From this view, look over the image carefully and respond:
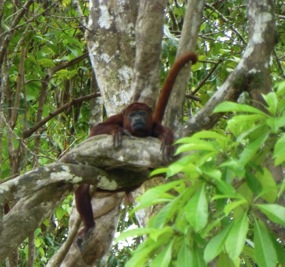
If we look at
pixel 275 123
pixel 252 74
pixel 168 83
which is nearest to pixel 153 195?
pixel 275 123

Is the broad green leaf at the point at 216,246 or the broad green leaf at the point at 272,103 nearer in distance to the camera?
the broad green leaf at the point at 216,246

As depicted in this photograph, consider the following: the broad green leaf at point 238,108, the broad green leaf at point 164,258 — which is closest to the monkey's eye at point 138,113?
the broad green leaf at point 238,108

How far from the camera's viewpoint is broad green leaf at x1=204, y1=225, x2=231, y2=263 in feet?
6.12

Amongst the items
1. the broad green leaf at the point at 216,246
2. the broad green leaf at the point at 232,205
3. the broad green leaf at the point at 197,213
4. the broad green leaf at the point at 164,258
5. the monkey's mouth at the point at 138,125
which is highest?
the broad green leaf at the point at 232,205

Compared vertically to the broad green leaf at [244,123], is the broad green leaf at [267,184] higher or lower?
lower

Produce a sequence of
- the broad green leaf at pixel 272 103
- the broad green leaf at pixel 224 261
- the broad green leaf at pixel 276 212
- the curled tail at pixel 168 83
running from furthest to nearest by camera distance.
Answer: the curled tail at pixel 168 83 < the broad green leaf at pixel 224 261 < the broad green leaf at pixel 272 103 < the broad green leaf at pixel 276 212

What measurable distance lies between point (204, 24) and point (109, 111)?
1.98m

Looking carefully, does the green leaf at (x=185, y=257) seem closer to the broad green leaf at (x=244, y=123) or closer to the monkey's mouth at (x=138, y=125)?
the broad green leaf at (x=244, y=123)

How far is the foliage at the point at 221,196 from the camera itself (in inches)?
73.9

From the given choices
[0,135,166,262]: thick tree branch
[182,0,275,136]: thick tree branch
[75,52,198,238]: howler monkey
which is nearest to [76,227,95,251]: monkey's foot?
[75,52,198,238]: howler monkey

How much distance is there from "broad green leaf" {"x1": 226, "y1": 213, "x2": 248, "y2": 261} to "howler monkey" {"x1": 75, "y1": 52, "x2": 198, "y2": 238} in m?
1.43

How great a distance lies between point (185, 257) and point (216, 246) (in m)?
0.12

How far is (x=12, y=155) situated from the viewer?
15.1 ft

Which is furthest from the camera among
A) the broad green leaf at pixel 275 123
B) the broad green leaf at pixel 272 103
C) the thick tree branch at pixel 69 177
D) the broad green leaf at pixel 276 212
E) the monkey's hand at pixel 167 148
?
the monkey's hand at pixel 167 148
